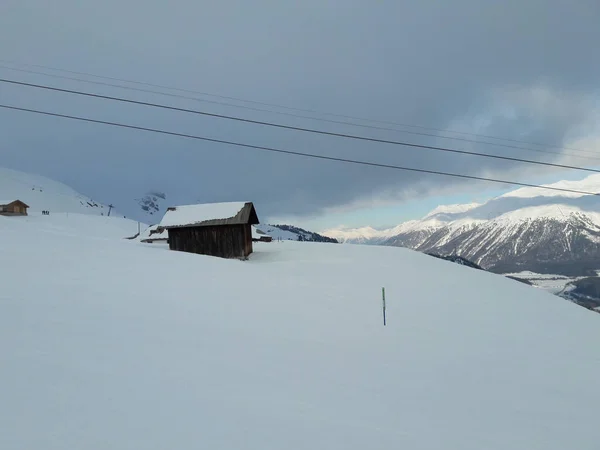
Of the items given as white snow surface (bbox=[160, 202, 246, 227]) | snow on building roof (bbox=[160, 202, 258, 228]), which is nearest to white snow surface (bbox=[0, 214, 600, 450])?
snow on building roof (bbox=[160, 202, 258, 228])

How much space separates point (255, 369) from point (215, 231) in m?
23.8

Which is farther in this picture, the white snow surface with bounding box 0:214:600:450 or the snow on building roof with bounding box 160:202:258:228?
the snow on building roof with bounding box 160:202:258:228

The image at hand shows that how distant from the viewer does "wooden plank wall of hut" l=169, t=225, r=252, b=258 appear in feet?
94.5

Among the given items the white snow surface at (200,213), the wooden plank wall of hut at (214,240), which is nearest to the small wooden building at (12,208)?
the white snow surface at (200,213)

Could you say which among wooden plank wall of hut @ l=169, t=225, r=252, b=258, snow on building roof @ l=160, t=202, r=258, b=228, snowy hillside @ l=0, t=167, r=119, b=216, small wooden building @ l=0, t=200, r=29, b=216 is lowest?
wooden plank wall of hut @ l=169, t=225, r=252, b=258

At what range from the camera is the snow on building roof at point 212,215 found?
29.0m

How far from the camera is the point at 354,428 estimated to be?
5.11 meters

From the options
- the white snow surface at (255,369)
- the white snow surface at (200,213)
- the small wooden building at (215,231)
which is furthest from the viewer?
the white snow surface at (200,213)

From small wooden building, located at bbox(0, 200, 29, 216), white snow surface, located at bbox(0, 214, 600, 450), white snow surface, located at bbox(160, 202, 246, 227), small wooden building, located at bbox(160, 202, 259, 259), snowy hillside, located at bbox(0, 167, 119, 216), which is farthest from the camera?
snowy hillside, located at bbox(0, 167, 119, 216)

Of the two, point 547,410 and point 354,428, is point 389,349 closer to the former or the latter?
point 547,410

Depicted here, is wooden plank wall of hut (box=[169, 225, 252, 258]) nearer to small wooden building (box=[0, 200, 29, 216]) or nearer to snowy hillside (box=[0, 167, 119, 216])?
small wooden building (box=[0, 200, 29, 216])

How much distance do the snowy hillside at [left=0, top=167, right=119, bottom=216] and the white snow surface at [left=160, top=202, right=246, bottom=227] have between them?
105m

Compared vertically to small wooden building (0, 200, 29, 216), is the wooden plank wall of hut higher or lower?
lower

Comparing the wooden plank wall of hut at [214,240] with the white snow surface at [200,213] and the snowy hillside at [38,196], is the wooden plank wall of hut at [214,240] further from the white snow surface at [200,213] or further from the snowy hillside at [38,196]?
the snowy hillside at [38,196]
